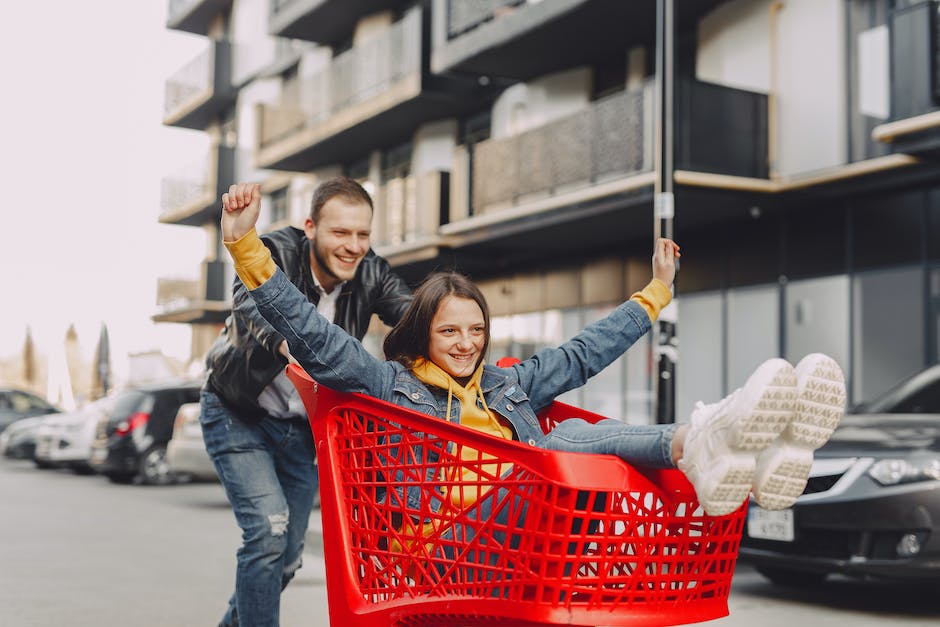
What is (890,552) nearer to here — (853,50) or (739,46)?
(853,50)

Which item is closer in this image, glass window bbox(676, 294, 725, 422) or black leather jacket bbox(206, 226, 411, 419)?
black leather jacket bbox(206, 226, 411, 419)

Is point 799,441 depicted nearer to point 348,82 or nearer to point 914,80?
point 914,80

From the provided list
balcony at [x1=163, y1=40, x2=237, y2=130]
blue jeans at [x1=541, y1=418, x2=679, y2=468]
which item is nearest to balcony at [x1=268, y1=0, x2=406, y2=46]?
balcony at [x1=163, y1=40, x2=237, y2=130]

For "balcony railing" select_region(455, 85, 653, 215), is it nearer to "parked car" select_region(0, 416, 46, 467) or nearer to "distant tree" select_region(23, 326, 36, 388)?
"parked car" select_region(0, 416, 46, 467)

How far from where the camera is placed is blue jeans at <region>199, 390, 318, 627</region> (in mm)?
4117

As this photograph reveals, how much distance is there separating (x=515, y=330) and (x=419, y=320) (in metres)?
19.6

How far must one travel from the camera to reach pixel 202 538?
1041 centimetres

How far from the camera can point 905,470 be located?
6520mm

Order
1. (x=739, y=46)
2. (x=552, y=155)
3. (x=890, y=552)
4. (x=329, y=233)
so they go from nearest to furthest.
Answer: (x=329, y=233), (x=890, y=552), (x=739, y=46), (x=552, y=155)

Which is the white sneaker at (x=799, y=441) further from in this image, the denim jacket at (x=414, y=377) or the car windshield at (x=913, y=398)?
the car windshield at (x=913, y=398)

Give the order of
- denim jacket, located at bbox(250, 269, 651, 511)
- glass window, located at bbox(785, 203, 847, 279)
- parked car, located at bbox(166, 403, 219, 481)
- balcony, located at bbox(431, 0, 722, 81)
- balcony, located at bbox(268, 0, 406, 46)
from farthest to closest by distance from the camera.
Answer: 1. balcony, located at bbox(268, 0, 406, 46)
2. balcony, located at bbox(431, 0, 722, 81)
3. glass window, located at bbox(785, 203, 847, 279)
4. parked car, located at bbox(166, 403, 219, 481)
5. denim jacket, located at bbox(250, 269, 651, 511)

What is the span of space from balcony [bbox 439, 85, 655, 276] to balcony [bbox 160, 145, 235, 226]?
14.4 meters

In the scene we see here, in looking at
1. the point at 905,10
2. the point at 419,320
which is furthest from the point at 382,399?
the point at 905,10

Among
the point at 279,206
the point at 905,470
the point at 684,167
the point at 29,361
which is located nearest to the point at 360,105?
the point at 684,167
